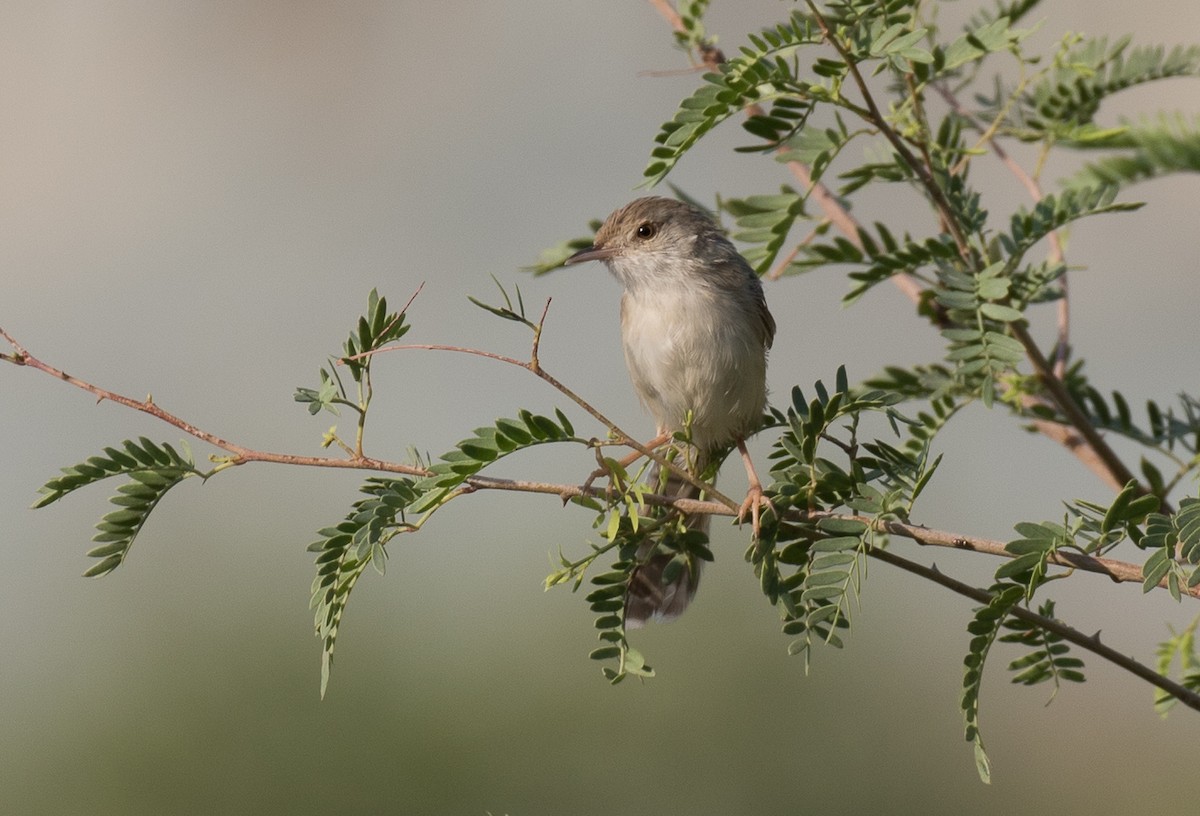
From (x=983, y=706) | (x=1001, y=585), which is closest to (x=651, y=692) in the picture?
(x=983, y=706)

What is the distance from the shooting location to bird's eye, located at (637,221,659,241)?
484 cm

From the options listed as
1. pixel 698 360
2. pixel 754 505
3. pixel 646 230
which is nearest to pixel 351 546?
pixel 754 505

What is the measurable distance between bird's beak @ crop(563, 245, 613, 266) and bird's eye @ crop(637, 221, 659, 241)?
255 mm

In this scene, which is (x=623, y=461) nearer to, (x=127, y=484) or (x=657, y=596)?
(x=657, y=596)

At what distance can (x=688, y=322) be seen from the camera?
14.4 ft

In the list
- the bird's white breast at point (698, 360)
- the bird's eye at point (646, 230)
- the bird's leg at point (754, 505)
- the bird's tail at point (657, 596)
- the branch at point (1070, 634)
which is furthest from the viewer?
the bird's eye at point (646, 230)

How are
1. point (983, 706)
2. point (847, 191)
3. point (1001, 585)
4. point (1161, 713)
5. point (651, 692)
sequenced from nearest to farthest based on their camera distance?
point (1001, 585), point (1161, 713), point (847, 191), point (651, 692), point (983, 706)

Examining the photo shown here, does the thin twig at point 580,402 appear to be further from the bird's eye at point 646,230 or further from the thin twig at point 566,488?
the bird's eye at point 646,230

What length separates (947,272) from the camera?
2.52m

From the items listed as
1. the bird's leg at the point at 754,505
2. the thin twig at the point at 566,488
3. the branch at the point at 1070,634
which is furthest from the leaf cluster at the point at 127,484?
the branch at the point at 1070,634

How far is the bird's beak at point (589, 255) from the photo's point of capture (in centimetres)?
387

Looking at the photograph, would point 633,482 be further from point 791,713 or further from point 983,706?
point 983,706

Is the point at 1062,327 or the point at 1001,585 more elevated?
the point at 1062,327

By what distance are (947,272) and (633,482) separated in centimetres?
79
